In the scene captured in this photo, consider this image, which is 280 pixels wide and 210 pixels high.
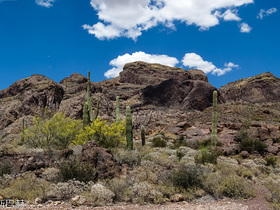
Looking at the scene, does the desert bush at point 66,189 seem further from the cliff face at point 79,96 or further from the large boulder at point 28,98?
the large boulder at point 28,98

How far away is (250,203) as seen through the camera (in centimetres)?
733

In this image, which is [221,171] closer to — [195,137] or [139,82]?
[195,137]

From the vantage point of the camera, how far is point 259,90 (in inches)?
3140

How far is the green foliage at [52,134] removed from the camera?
14.6 metres

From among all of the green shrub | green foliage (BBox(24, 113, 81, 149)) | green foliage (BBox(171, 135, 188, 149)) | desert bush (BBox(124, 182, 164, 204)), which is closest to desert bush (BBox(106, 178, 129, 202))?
desert bush (BBox(124, 182, 164, 204))

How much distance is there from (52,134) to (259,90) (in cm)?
7995

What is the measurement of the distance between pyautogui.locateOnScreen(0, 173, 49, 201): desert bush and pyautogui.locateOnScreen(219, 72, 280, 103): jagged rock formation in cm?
7708

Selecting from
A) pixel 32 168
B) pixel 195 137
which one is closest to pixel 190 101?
pixel 195 137

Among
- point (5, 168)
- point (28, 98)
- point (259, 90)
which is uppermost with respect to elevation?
point (259, 90)

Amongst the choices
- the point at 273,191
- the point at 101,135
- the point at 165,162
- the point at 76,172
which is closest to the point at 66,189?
the point at 76,172

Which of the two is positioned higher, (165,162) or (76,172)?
(76,172)

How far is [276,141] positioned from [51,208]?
18183mm

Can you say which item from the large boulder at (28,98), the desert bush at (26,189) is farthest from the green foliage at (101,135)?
the large boulder at (28,98)

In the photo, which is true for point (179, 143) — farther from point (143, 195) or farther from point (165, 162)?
point (143, 195)
